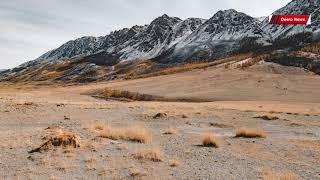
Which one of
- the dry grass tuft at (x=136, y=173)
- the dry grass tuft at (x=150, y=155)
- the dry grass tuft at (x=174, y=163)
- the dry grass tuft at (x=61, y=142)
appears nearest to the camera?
the dry grass tuft at (x=136, y=173)

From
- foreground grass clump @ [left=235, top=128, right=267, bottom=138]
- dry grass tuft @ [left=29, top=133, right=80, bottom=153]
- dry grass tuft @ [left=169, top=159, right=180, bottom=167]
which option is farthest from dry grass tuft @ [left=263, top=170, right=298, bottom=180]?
foreground grass clump @ [left=235, top=128, right=267, bottom=138]

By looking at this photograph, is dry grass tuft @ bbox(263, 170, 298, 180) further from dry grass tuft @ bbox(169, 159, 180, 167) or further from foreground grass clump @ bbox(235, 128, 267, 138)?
foreground grass clump @ bbox(235, 128, 267, 138)

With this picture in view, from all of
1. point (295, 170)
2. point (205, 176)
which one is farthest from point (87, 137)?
point (295, 170)

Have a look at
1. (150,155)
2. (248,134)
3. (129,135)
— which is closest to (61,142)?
(150,155)

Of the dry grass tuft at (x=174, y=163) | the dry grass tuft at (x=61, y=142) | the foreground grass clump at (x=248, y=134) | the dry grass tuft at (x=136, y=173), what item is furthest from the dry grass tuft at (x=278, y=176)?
the foreground grass clump at (x=248, y=134)

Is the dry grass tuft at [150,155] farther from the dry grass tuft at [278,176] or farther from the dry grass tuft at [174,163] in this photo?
the dry grass tuft at [278,176]

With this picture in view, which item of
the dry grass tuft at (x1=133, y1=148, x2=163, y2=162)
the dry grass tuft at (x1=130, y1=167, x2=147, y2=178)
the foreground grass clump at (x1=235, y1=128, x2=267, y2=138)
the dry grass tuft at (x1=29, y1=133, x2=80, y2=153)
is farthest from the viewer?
the foreground grass clump at (x1=235, y1=128, x2=267, y2=138)

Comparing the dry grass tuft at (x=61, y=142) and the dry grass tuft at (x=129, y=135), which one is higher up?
the dry grass tuft at (x=61, y=142)

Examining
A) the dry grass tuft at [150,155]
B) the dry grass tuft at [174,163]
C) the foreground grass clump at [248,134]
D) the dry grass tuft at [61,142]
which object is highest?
the dry grass tuft at [61,142]

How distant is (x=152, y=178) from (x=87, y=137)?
8.99m

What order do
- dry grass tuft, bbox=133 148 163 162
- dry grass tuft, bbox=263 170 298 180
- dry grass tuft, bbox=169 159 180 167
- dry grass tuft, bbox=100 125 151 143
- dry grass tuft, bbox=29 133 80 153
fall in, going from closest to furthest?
1. dry grass tuft, bbox=263 170 298 180
2. dry grass tuft, bbox=169 159 180 167
3. dry grass tuft, bbox=133 148 163 162
4. dry grass tuft, bbox=29 133 80 153
5. dry grass tuft, bbox=100 125 151 143

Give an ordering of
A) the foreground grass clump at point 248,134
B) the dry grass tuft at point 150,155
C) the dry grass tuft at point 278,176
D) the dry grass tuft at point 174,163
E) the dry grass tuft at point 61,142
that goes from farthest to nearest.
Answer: the foreground grass clump at point 248,134 → the dry grass tuft at point 61,142 → the dry grass tuft at point 150,155 → the dry grass tuft at point 174,163 → the dry grass tuft at point 278,176

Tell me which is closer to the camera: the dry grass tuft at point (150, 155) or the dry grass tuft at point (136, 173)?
the dry grass tuft at point (136, 173)

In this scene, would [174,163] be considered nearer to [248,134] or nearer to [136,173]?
[136,173]
